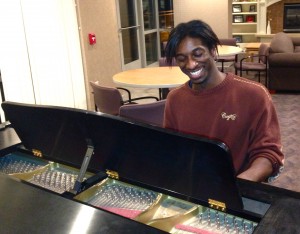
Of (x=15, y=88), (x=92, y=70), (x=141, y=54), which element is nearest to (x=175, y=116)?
(x=15, y=88)

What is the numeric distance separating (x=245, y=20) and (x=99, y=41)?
613 centimetres

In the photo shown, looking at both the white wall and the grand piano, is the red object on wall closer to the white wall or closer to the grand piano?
the white wall

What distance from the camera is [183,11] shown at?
841 centimetres

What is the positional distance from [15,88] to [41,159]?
293 cm

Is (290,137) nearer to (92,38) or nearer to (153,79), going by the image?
(153,79)

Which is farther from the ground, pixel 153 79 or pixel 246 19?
pixel 246 19

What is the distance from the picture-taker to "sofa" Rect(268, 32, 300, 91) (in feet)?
19.5

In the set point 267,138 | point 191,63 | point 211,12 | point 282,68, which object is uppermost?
point 211,12

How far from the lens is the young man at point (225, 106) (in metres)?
1.57

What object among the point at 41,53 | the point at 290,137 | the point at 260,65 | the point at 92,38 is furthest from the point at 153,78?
the point at 260,65

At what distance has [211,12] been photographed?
8.19 m

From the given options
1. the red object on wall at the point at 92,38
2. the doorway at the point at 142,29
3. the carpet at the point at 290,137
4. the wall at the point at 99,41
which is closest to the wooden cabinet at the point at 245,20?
the doorway at the point at 142,29

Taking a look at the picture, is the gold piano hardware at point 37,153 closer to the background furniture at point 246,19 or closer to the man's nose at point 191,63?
the man's nose at point 191,63

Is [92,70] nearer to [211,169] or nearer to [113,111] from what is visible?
[113,111]
